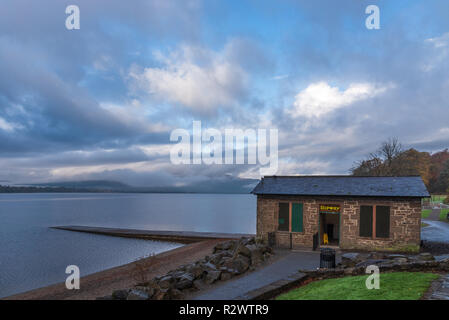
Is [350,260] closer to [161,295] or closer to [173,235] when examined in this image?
[161,295]

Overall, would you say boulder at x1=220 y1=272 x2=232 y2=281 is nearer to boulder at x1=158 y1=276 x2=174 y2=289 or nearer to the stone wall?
boulder at x1=158 y1=276 x2=174 y2=289

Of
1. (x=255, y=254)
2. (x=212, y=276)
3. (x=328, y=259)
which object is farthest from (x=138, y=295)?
(x=328, y=259)

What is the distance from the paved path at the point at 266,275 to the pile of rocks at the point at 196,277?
0.65 m

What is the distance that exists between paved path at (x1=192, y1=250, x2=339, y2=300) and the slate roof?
13.5 ft

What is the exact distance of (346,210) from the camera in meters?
18.4

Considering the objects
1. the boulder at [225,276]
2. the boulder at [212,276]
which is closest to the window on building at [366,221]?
the boulder at [225,276]

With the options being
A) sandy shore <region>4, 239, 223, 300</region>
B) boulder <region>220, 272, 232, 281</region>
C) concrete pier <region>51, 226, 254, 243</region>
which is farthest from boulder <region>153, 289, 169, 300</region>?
concrete pier <region>51, 226, 254, 243</region>

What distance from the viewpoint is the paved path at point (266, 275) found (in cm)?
1119

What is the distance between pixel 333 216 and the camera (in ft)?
79.5

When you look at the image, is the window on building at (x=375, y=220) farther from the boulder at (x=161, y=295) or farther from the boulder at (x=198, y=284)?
the boulder at (x=161, y=295)
